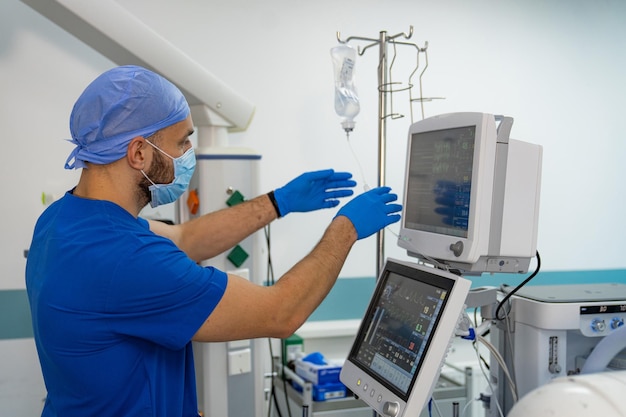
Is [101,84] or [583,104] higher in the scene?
[583,104]

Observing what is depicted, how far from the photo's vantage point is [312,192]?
179 cm

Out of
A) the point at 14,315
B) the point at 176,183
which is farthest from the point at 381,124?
the point at 14,315

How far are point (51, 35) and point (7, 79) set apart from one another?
25 cm

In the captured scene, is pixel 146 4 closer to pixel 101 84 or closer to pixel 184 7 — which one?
pixel 184 7

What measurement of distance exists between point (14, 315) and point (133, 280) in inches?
59.0

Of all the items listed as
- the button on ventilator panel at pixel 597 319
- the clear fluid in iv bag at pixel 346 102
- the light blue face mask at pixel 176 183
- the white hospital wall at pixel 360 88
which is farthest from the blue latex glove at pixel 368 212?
the white hospital wall at pixel 360 88

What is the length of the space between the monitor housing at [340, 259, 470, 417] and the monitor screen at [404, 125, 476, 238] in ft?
0.40

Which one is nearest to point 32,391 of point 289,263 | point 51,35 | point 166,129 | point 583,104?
point 289,263

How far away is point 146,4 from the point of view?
2.44m

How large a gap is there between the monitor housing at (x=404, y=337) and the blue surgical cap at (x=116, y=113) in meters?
0.66

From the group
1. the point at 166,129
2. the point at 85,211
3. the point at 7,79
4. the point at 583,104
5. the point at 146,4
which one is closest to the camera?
the point at 85,211

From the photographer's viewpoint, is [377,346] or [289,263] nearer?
[377,346]

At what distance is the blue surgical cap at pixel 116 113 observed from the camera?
4.15ft

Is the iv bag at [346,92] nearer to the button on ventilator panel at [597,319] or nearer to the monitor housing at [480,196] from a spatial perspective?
the monitor housing at [480,196]
